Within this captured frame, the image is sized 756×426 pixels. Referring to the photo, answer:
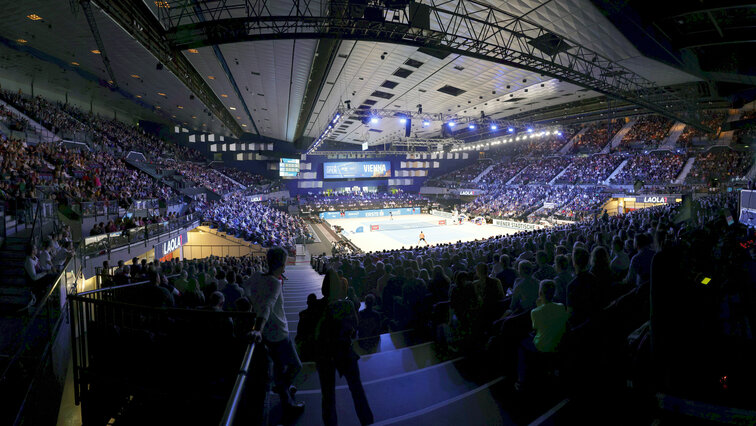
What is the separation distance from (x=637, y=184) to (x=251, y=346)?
107 ft

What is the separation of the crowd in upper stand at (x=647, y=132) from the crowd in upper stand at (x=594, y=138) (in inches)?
68.6

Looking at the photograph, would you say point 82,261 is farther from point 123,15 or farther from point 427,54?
point 427,54

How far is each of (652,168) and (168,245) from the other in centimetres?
3801

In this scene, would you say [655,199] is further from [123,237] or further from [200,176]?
[200,176]

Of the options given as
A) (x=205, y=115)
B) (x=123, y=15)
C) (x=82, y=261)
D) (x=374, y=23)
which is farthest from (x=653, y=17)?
(x=205, y=115)

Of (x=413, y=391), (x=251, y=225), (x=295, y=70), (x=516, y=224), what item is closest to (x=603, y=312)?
(x=413, y=391)

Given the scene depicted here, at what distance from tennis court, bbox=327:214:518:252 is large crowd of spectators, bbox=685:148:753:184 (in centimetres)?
1393

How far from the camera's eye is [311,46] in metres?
13.0

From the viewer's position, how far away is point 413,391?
11.5ft

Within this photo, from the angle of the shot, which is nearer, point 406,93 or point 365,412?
point 365,412

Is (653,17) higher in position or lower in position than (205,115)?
lower

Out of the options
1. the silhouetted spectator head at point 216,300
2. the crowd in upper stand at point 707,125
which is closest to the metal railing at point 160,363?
the silhouetted spectator head at point 216,300

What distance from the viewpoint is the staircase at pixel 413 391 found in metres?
2.98

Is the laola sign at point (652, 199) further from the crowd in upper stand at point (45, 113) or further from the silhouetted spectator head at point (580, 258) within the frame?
the crowd in upper stand at point (45, 113)
